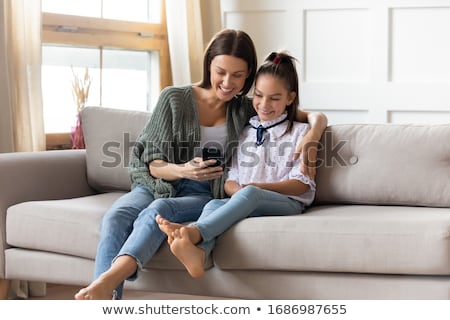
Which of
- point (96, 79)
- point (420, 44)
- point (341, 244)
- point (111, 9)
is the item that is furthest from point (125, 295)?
point (420, 44)

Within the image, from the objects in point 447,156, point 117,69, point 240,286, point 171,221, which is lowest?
point 240,286

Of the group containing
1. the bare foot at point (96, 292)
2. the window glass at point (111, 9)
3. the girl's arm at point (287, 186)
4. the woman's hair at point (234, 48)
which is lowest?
the bare foot at point (96, 292)

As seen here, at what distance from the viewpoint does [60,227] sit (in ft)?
8.81

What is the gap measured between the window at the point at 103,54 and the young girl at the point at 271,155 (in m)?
1.33

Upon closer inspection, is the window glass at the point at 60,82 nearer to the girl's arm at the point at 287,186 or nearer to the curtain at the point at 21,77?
the curtain at the point at 21,77

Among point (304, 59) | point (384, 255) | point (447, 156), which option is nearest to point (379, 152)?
point (447, 156)

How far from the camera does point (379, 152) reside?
9.14 ft

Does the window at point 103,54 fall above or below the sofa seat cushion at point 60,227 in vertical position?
above

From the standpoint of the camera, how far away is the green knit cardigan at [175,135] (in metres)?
2.79

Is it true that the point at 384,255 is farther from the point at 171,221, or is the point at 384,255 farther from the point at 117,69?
the point at 117,69

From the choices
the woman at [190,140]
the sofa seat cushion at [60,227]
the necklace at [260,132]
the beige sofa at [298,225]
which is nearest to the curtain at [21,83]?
the beige sofa at [298,225]

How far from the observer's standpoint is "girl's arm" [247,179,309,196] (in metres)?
2.64
